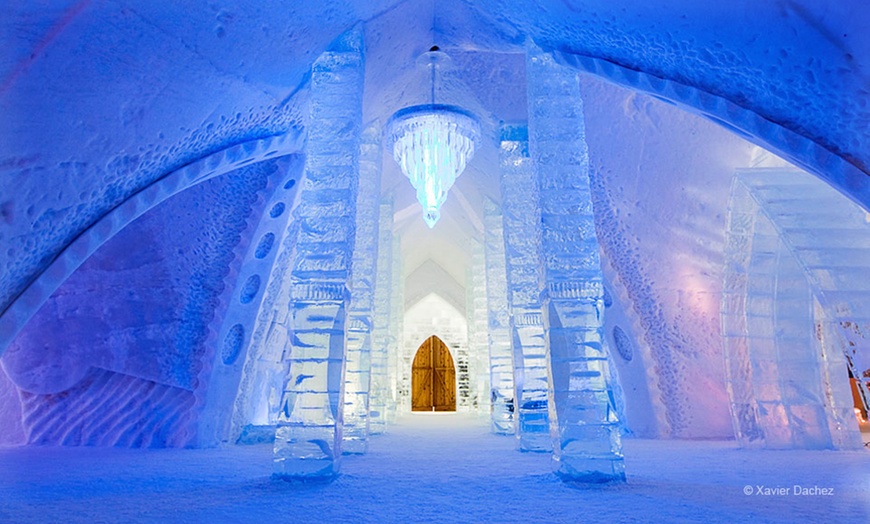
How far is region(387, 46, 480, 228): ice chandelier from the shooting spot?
4.89m

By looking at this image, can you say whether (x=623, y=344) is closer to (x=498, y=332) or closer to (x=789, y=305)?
(x=498, y=332)

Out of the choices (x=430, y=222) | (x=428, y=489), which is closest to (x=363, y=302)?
(x=430, y=222)

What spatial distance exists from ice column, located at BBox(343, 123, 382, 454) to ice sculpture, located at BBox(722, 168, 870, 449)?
3.22m

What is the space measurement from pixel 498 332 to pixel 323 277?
3.82 meters

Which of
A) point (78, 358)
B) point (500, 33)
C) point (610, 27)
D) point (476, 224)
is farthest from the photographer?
point (476, 224)

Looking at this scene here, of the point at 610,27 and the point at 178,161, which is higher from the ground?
the point at 610,27

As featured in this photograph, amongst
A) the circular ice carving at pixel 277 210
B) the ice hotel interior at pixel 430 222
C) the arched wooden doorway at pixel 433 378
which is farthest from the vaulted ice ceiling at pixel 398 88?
the arched wooden doorway at pixel 433 378

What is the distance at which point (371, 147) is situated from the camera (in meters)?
5.80

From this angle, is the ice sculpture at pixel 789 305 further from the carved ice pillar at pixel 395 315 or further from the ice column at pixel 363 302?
the carved ice pillar at pixel 395 315

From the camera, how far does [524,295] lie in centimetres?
527

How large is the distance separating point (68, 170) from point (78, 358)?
3.03 metres

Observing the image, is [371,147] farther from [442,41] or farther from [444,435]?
[444,435]

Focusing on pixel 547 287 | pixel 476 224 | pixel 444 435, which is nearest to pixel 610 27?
pixel 547 287

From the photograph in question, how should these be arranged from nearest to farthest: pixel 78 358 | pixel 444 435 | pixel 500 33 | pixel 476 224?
pixel 500 33, pixel 78 358, pixel 444 435, pixel 476 224
